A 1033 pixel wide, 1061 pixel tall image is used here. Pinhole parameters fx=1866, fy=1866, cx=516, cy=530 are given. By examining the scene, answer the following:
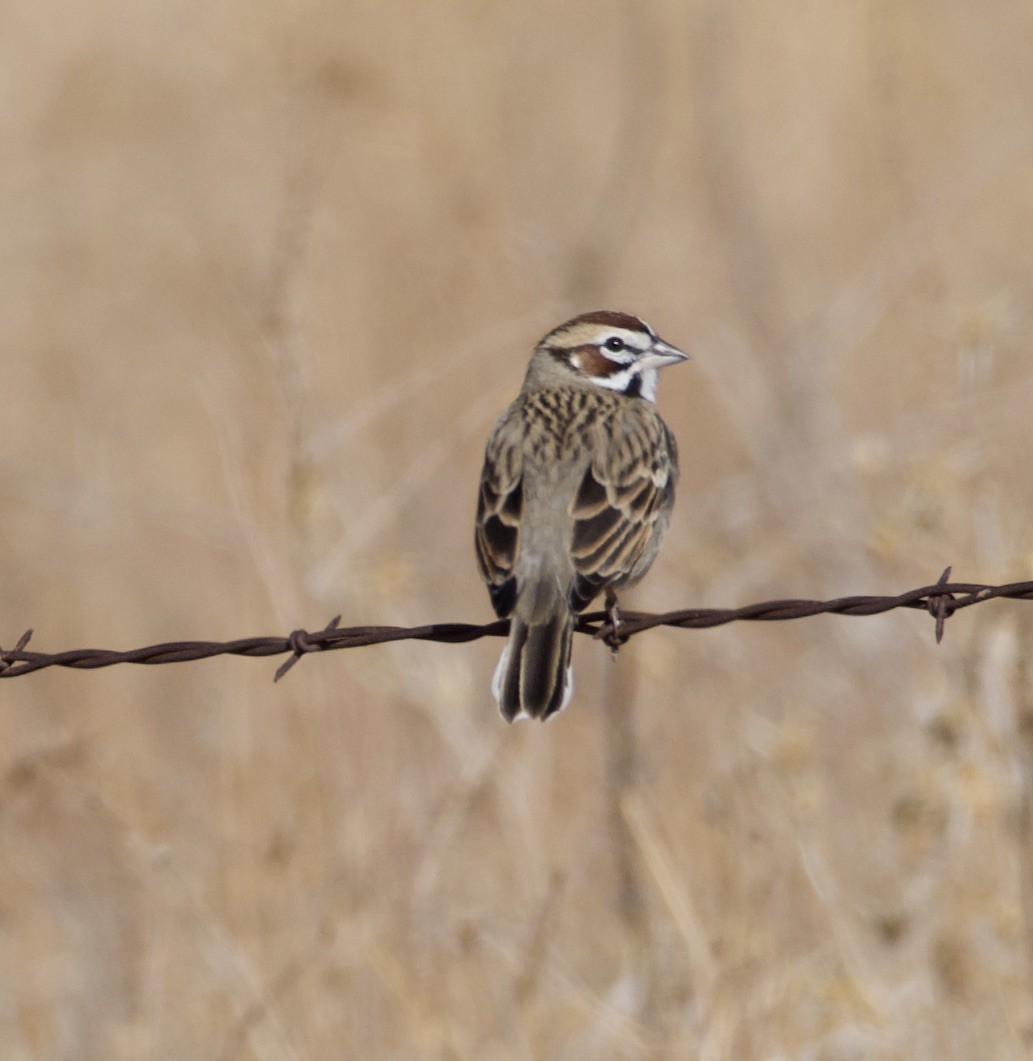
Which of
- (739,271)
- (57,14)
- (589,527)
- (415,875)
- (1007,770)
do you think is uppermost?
(57,14)

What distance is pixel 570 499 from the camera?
5.79 metres

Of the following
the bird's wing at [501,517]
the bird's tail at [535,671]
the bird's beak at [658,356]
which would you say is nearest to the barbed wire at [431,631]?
the bird's tail at [535,671]

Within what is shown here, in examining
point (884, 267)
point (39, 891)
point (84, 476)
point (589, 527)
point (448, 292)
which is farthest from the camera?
point (448, 292)

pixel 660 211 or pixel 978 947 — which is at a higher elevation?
pixel 660 211

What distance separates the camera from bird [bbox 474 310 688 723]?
17.2ft

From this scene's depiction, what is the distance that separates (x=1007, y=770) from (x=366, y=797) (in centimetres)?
292

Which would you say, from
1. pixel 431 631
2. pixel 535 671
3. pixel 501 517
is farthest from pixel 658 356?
pixel 431 631

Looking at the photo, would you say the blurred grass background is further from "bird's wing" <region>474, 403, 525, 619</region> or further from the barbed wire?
the barbed wire

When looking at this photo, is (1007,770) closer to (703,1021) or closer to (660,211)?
(703,1021)

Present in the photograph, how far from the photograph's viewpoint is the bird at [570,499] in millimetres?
5230

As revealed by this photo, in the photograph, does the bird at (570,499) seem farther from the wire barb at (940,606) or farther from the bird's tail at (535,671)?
the wire barb at (940,606)

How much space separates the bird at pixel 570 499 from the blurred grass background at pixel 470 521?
1.79 ft

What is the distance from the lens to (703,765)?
27.3 feet

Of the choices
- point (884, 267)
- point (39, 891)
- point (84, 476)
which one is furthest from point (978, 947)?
point (84, 476)
